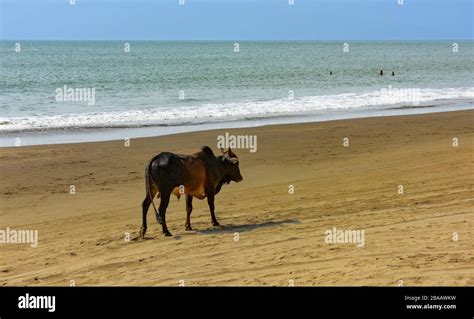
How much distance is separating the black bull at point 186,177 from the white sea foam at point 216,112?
51.3 ft

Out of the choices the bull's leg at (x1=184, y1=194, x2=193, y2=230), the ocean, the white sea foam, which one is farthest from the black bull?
the white sea foam

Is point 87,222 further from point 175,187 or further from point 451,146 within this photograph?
point 451,146

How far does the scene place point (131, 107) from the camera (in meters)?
36.2

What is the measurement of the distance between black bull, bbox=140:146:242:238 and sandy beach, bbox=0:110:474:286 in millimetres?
517

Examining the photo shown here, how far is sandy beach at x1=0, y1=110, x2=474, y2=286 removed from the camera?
9.20 metres

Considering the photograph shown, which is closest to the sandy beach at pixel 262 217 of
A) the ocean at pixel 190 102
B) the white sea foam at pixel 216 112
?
the ocean at pixel 190 102

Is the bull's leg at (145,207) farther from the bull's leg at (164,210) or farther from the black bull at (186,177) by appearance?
the bull's leg at (164,210)

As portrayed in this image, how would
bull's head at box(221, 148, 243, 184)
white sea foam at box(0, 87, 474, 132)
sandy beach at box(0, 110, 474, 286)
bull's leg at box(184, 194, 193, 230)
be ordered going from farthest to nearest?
white sea foam at box(0, 87, 474, 132) → bull's head at box(221, 148, 243, 184) → bull's leg at box(184, 194, 193, 230) → sandy beach at box(0, 110, 474, 286)

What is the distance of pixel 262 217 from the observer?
12898mm

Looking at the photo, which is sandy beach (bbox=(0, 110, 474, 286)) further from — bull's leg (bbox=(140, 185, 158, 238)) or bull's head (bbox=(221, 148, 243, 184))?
bull's head (bbox=(221, 148, 243, 184))

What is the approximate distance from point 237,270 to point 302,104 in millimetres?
29566

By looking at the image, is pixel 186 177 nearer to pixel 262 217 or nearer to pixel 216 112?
pixel 262 217

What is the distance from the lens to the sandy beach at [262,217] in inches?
362
